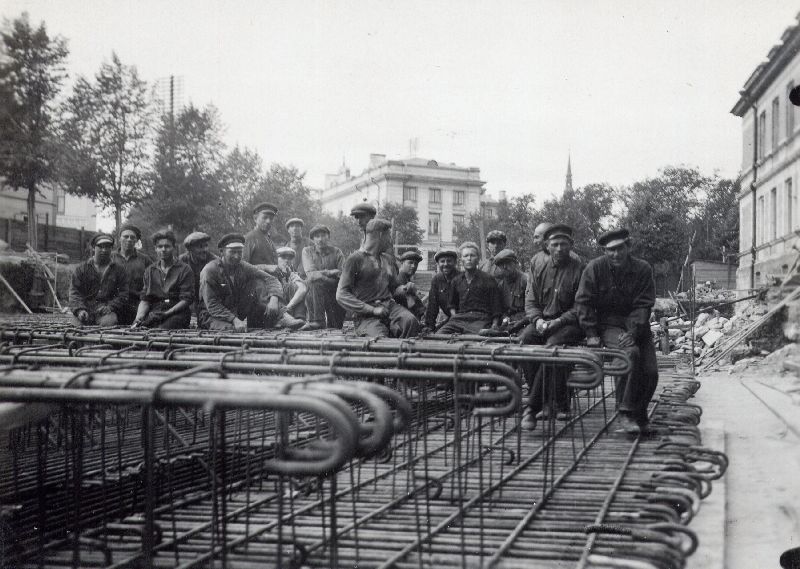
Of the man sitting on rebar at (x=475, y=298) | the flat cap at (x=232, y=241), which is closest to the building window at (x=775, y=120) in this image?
the man sitting on rebar at (x=475, y=298)

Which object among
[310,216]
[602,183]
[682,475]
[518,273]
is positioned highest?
[602,183]

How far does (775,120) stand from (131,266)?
57.2ft

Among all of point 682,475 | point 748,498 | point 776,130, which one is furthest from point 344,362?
point 776,130

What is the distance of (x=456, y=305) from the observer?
763 cm

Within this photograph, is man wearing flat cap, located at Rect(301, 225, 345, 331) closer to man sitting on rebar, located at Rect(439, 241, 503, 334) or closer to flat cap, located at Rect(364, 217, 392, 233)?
man sitting on rebar, located at Rect(439, 241, 503, 334)

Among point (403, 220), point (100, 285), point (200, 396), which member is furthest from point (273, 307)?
point (403, 220)

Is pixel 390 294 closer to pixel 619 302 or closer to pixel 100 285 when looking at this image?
pixel 619 302

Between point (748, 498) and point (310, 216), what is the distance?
32.2m

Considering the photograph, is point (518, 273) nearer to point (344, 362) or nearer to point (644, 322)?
point (644, 322)

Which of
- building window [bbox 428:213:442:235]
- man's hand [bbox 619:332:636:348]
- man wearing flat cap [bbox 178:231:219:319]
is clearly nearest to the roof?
man's hand [bbox 619:332:636:348]

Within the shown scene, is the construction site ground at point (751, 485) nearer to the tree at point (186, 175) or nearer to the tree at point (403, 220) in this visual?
the tree at point (186, 175)

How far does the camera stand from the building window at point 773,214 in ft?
70.8

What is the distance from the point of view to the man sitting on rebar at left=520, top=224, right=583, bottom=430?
605 cm

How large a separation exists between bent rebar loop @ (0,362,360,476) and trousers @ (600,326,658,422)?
→ 144 inches
